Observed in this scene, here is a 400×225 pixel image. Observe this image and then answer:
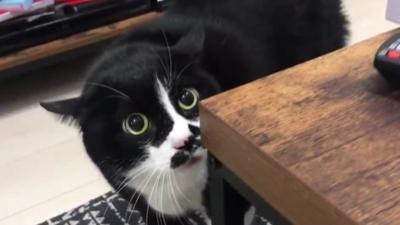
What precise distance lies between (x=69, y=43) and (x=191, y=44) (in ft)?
2.52

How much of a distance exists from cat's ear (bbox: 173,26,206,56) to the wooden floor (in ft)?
1.69

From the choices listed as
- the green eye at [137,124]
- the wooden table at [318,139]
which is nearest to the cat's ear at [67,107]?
the green eye at [137,124]

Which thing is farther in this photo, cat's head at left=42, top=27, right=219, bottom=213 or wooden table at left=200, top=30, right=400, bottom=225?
cat's head at left=42, top=27, right=219, bottom=213

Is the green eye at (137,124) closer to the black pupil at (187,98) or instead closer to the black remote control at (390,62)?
the black pupil at (187,98)

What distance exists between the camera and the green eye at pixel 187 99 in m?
0.90

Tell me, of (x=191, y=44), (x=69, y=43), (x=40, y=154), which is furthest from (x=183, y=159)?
(x=69, y=43)

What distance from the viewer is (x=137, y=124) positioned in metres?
0.88

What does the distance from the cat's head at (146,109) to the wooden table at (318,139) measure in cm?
35


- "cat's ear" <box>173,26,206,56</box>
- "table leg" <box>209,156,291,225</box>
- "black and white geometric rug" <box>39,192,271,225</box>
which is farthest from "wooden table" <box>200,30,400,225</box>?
"black and white geometric rug" <box>39,192,271,225</box>

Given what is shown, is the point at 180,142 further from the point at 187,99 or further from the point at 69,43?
the point at 69,43

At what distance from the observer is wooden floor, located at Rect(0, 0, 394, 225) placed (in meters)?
1.32

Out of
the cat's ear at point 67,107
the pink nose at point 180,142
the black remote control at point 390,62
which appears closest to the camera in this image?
the black remote control at point 390,62

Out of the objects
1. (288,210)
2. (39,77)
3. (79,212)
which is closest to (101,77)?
(79,212)

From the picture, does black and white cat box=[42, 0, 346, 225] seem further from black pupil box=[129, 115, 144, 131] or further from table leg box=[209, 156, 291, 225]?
table leg box=[209, 156, 291, 225]
